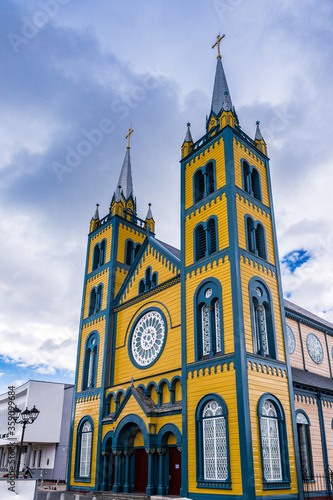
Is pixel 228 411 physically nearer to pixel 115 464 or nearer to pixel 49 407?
pixel 115 464

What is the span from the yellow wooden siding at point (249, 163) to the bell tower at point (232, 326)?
8cm

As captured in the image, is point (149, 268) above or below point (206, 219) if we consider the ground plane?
below

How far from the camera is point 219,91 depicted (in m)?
31.7

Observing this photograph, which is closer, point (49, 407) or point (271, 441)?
point (271, 441)

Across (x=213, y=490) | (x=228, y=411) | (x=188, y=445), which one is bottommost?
(x=213, y=490)

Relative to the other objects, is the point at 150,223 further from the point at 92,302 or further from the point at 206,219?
the point at 206,219

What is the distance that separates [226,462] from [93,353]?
15800mm

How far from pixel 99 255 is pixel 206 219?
1374 centimetres

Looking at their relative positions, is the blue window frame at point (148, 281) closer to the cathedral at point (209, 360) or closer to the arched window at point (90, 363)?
the cathedral at point (209, 360)

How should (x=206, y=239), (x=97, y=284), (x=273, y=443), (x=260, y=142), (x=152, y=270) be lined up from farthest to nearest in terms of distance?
(x=97, y=284) → (x=152, y=270) → (x=260, y=142) → (x=206, y=239) → (x=273, y=443)

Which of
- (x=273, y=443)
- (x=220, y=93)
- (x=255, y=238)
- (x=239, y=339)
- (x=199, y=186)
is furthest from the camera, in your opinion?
(x=220, y=93)

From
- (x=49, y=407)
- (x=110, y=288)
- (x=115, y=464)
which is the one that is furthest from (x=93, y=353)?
(x=49, y=407)

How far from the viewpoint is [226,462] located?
1961cm

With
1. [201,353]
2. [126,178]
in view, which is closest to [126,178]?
[126,178]
